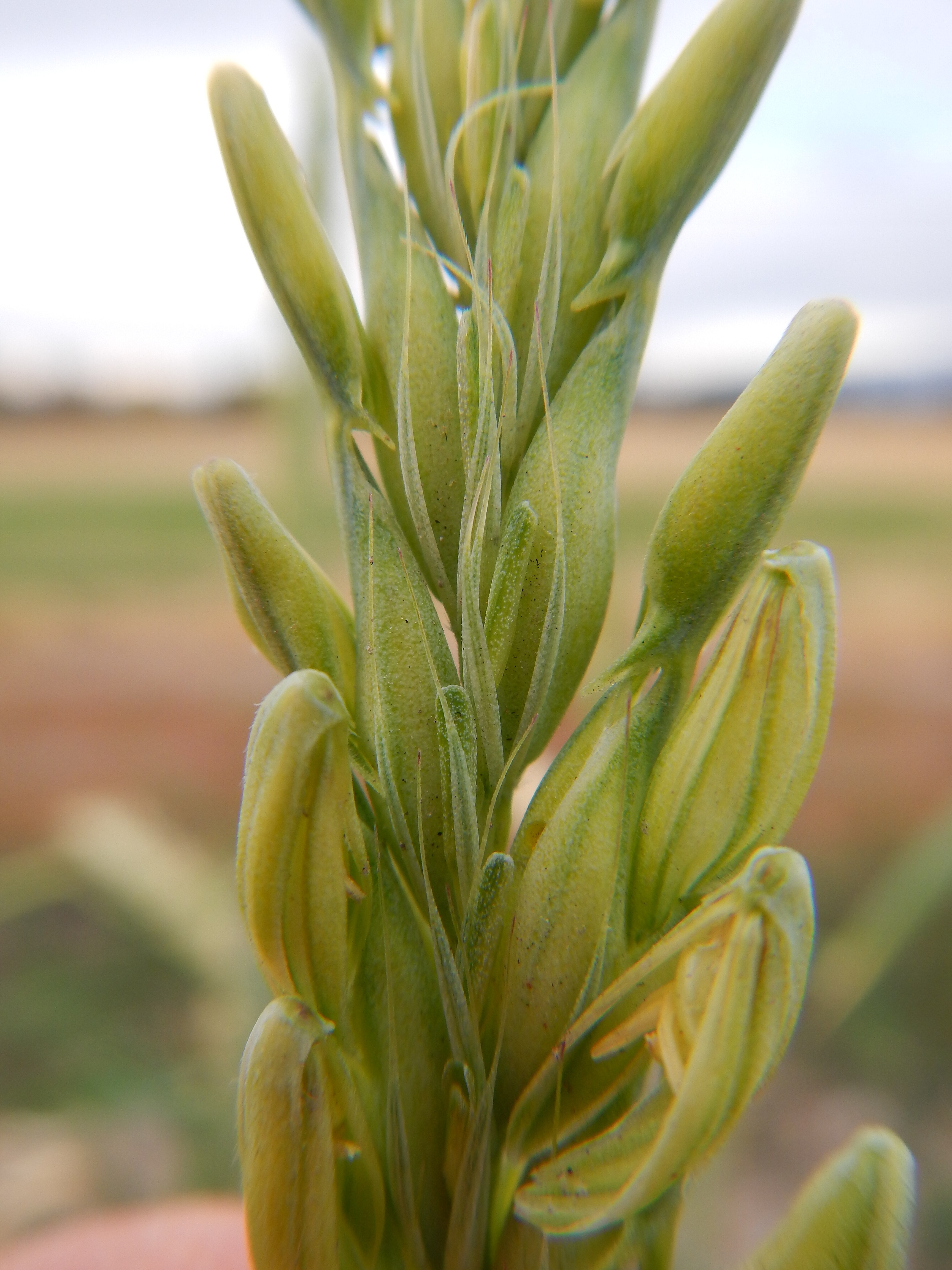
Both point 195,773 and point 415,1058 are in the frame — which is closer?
point 415,1058

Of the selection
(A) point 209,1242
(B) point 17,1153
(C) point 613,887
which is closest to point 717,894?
(C) point 613,887

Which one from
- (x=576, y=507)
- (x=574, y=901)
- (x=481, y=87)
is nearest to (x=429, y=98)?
(x=481, y=87)

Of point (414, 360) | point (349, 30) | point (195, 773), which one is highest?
point (349, 30)

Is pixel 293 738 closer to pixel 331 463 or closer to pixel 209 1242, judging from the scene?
pixel 331 463

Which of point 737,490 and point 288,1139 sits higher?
point 737,490

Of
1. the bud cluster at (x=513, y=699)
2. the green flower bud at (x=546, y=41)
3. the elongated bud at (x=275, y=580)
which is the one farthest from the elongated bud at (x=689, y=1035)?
the green flower bud at (x=546, y=41)

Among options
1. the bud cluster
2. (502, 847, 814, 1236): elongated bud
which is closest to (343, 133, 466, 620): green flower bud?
the bud cluster

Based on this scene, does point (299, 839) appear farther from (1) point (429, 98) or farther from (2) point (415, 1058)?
(1) point (429, 98)
